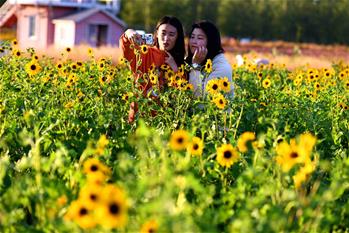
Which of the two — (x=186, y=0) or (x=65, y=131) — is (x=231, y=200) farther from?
(x=186, y=0)

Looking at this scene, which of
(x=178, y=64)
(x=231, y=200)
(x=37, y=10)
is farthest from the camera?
(x=37, y=10)

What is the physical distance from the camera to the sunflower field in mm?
1855

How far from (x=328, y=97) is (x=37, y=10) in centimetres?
2006

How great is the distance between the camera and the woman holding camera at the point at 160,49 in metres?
3.95

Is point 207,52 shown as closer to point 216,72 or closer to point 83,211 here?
point 216,72

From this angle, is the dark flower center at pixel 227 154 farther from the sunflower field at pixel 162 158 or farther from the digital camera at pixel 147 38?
the digital camera at pixel 147 38

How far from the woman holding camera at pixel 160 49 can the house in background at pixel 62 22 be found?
61.2 feet

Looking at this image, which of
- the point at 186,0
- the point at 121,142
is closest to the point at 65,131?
the point at 121,142

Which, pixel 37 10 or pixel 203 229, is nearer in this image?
pixel 203 229

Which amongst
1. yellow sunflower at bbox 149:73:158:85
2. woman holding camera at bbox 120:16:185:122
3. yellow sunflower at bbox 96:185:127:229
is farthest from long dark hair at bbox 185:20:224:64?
yellow sunflower at bbox 96:185:127:229

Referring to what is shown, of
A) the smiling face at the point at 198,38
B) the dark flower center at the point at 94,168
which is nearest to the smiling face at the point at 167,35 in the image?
the smiling face at the point at 198,38

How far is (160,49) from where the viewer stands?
4117mm

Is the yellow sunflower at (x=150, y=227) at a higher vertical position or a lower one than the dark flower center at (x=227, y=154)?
lower

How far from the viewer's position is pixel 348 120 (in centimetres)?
398
